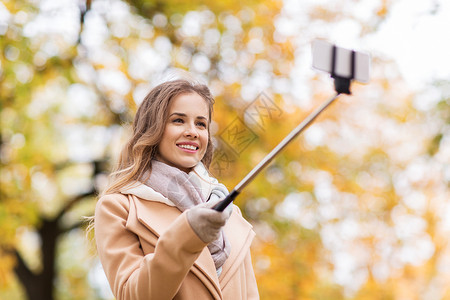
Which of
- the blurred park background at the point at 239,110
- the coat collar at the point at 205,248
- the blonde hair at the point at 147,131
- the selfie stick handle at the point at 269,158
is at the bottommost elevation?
the blurred park background at the point at 239,110

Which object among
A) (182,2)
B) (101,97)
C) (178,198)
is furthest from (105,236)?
(101,97)

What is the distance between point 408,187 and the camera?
10.2 metres

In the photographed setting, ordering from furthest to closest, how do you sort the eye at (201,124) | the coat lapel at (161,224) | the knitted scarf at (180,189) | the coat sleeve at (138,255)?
the eye at (201,124)
the knitted scarf at (180,189)
the coat lapel at (161,224)
the coat sleeve at (138,255)

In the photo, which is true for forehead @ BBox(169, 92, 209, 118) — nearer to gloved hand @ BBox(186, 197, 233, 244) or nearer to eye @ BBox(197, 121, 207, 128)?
eye @ BBox(197, 121, 207, 128)

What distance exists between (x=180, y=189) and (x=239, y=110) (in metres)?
3.03

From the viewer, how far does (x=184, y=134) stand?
2.02 meters

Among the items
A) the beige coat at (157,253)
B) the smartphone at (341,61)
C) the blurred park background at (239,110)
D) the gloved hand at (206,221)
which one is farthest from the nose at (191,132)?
the blurred park background at (239,110)

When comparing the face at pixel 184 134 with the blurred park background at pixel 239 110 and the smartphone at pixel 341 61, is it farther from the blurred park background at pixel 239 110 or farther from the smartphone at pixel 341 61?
the blurred park background at pixel 239 110

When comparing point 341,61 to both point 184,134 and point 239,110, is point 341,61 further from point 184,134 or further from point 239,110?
point 239,110

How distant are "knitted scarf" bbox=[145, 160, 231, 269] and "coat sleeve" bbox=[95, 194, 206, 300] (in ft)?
0.42

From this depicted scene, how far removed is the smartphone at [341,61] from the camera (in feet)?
5.09

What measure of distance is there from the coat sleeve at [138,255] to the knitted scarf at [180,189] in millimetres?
129

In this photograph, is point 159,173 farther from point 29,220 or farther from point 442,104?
point 29,220

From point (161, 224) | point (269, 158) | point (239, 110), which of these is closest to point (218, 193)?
point (161, 224)
